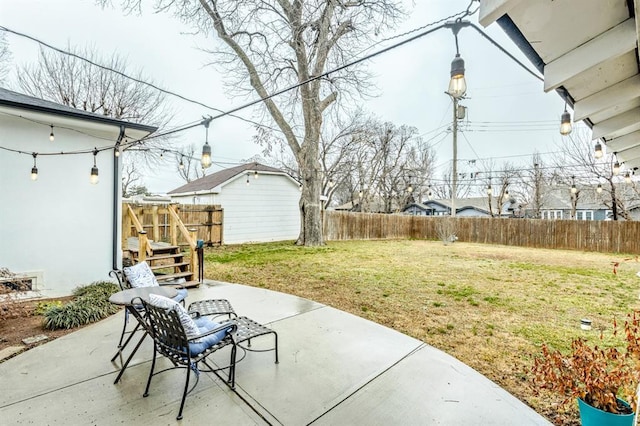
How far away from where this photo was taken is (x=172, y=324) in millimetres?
2229

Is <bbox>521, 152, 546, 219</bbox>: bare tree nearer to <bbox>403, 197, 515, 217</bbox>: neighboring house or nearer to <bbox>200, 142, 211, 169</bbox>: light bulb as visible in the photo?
<bbox>403, 197, 515, 217</bbox>: neighboring house

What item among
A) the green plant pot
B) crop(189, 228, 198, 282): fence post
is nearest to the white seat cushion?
crop(189, 228, 198, 282): fence post

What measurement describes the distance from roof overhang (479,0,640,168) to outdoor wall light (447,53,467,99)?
1.95ft

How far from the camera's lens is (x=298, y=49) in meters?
10.7

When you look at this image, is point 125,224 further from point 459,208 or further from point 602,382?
point 459,208

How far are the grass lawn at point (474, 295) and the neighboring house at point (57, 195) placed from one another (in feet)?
8.38

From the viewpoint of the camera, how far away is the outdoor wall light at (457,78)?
2426mm

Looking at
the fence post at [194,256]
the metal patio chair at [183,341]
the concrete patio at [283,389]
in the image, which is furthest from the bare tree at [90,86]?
the metal patio chair at [183,341]

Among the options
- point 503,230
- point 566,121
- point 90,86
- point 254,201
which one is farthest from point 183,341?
point 503,230

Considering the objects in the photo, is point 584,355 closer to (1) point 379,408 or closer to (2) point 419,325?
(1) point 379,408

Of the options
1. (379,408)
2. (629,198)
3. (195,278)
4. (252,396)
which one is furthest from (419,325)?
(629,198)

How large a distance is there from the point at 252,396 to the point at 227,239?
11.6m

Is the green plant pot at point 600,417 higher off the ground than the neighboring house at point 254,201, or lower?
lower

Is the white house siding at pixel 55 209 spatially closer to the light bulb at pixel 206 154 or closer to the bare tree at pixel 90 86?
the light bulb at pixel 206 154
